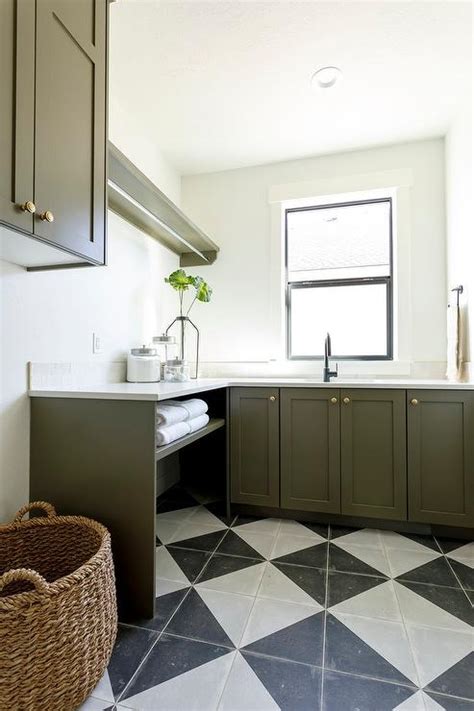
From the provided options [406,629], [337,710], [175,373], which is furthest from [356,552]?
[175,373]

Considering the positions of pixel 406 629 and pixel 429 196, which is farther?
pixel 429 196

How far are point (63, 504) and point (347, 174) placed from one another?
2.87 meters

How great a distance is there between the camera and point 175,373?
2291mm

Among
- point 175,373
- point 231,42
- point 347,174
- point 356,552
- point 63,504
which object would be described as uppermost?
point 231,42

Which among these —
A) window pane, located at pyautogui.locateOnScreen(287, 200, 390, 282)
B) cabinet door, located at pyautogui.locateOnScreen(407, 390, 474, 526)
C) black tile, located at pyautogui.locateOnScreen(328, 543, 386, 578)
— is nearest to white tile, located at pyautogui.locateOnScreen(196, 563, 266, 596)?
black tile, located at pyautogui.locateOnScreen(328, 543, 386, 578)

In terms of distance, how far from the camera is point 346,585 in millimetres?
1612

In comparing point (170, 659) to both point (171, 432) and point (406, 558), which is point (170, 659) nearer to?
point (171, 432)

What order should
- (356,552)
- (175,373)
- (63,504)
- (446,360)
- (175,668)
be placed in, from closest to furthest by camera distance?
(175,668), (63,504), (356,552), (175,373), (446,360)

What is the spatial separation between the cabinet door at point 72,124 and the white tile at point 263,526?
1714mm

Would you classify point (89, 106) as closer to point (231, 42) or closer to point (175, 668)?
point (231, 42)

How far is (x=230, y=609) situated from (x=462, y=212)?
2605mm

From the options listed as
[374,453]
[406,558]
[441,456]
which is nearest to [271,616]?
[406,558]

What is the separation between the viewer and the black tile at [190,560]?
171cm

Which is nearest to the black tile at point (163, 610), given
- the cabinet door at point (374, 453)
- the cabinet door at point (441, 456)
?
the cabinet door at point (374, 453)
